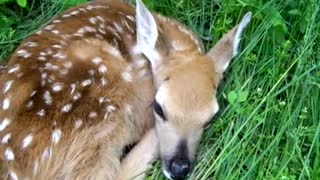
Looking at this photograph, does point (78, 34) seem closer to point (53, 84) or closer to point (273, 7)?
point (53, 84)

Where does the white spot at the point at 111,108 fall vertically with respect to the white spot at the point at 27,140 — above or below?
above

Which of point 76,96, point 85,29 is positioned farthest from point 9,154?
point 85,29

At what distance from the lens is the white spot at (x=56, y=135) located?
511 centimetres

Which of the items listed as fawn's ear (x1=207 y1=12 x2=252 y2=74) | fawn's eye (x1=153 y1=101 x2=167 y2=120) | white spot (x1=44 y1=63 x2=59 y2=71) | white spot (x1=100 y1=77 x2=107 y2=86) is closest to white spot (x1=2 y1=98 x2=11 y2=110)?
white spot (x1=44 y1=63 x2=59 y2=71)

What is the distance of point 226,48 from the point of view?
5.55 meters

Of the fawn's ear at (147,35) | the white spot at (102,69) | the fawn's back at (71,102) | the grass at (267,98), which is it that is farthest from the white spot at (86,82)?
the grass at (267,98)

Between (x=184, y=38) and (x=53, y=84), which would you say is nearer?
(x=53, y=84)

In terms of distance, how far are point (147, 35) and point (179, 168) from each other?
2.58ft

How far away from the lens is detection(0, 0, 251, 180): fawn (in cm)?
510

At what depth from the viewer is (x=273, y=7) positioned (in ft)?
18.9

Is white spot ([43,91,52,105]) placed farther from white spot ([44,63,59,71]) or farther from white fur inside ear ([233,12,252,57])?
white fur inside ear ([233,12,252,57])

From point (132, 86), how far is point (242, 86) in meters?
0.59

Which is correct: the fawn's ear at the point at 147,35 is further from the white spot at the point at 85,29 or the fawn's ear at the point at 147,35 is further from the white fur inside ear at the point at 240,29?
the white fur inside ear at the point at 240,29

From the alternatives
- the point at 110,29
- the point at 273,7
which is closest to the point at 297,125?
the point at 273,7
